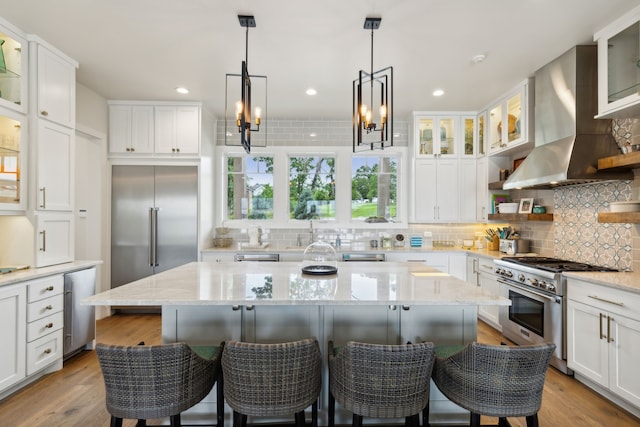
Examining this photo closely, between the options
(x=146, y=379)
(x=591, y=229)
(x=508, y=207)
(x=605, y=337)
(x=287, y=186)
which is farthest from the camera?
(x=287, y=186)

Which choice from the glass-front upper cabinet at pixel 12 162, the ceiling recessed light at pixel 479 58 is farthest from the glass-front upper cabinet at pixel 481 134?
the glass-front upper cabinet at pixel 12 162

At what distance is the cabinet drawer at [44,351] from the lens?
99.5 inches

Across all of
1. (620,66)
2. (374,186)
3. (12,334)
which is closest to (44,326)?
(12,334)

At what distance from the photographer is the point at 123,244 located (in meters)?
4.32

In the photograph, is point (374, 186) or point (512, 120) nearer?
point (512, 120)

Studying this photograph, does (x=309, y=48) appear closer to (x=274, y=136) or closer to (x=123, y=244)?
(x=274, y=136)

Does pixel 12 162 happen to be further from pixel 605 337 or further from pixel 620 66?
pixel 620 66

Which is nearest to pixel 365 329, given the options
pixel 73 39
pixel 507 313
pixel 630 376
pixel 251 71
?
Result: pixel 630 376

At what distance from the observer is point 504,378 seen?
1.45 m

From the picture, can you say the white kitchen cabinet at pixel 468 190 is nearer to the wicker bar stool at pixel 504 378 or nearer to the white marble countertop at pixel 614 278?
the white marble countertop at pixel 614 278

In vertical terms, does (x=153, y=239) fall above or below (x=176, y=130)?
below

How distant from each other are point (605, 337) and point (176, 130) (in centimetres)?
493

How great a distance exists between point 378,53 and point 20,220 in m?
3.51

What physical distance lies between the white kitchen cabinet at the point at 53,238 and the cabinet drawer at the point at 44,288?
0.21 m
